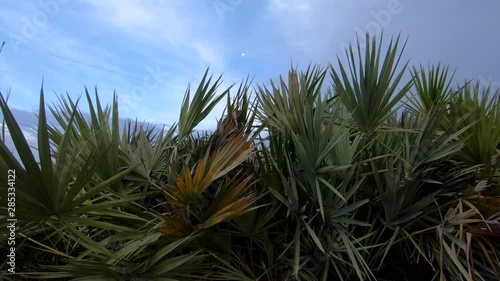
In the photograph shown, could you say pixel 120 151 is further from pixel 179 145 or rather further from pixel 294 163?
pixel 294 163

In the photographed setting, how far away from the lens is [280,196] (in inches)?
70.7

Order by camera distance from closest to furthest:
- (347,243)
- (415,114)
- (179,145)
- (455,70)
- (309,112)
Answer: (347,243), (309,112), (179,145), (415,114), (455,70)

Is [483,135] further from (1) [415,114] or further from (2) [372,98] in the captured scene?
(2) [372,98]

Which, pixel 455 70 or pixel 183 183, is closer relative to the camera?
pixel 183 183

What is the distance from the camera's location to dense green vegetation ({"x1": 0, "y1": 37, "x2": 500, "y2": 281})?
1562 millimetres

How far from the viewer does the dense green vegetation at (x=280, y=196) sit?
1562 mm

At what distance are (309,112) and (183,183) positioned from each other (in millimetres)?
814

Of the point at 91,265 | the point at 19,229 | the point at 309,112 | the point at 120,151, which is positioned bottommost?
the point at 91,265

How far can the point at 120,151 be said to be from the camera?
211 cm

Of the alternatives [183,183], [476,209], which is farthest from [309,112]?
[476,209]

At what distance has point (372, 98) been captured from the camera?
2.10 metres

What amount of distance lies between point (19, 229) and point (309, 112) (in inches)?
57.7

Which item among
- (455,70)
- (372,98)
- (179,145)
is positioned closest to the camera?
(372,98)

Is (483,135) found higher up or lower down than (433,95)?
lower down
